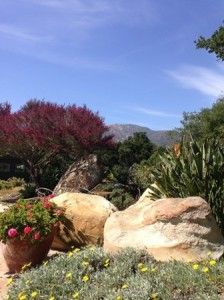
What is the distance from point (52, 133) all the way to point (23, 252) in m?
16.1

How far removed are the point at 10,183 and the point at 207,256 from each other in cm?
2510

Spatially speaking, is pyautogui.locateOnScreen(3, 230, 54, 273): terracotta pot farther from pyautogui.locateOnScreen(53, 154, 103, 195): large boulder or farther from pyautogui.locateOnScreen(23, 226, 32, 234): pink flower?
pyautogui.locateOnScreen(53, 154, 103, 195): large boulder

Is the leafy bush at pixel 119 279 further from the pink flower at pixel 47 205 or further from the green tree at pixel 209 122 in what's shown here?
the green tree at pixel 209 122

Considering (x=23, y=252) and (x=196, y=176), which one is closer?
(x=23, y=252)

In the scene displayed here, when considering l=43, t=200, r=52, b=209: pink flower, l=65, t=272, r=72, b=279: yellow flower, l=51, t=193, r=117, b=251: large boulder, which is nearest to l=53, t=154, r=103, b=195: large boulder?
l=51, t=193, r=117, b=251: large boulder

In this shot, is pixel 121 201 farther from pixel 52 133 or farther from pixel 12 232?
pixel 12 232

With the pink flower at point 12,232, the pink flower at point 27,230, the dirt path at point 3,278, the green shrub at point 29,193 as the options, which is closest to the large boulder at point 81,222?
the dirt path at point 3,278

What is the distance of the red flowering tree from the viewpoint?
24141mm

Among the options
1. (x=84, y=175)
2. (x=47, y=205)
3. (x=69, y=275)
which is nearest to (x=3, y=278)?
(x=47, y=205)

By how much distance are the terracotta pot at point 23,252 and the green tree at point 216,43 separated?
9.47 meters

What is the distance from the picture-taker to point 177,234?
769 cm

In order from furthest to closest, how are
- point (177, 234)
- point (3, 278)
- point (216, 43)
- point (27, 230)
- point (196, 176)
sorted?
point (216, 43), point (196, 176), point (3, 278), point (27, 230), point (177, 234)

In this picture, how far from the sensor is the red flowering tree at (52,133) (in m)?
24.1

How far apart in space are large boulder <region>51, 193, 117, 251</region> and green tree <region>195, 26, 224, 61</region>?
7961mm
